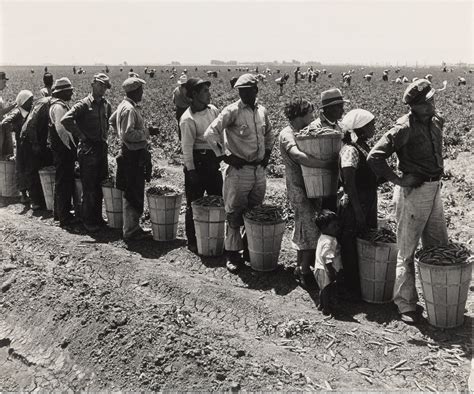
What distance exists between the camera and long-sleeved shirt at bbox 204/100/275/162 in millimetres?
5566

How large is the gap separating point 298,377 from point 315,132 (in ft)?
7.01

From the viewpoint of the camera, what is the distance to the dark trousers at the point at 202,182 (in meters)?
6.27

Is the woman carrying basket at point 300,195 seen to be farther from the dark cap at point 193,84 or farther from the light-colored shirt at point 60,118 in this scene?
the light-colored shirt at point 60,118

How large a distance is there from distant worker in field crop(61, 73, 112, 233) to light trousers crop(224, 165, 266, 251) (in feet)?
7.46

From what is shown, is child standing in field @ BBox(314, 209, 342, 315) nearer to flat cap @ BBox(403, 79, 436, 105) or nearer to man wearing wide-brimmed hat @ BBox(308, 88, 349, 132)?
man wearing wide-brimmed hat @ BBox(308, 88, 349, 132)

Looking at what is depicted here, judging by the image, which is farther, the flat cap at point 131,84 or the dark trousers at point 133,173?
the dark trousers at point 133,173

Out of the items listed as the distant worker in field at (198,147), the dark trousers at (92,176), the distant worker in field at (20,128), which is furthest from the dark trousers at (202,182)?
the distant worker in field at (20,128)

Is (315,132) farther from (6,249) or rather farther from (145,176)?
(6,249)

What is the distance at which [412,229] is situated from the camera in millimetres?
4625

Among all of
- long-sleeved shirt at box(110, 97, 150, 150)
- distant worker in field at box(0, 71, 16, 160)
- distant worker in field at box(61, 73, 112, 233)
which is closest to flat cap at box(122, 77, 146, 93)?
long-sleeved shirt at box(110, 97, 150, 150)

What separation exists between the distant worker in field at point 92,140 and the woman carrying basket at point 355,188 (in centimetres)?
355

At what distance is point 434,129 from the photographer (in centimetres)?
448

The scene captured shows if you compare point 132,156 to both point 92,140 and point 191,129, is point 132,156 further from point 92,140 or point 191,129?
point 191,129

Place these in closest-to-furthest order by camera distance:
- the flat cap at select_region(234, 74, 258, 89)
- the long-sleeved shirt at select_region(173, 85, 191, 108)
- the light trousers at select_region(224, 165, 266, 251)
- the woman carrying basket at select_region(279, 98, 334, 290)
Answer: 1. the woman carrying basket at select_region(279, 98, 334, 290)
2. the flat cap at select_region(234, 74, 258, 89)
3. the light trousers at select_region(224, 165, 266, 251)
4. the long-sleeved shirt at select_region(173, 85, 191, 108)
